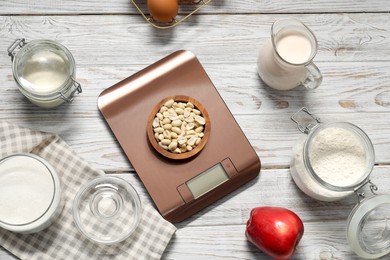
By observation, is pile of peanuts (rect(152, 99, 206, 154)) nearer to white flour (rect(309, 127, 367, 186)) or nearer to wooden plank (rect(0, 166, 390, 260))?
wooden plank (rect(0, 166, 390, 260))

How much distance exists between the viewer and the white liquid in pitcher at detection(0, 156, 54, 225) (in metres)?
0.96

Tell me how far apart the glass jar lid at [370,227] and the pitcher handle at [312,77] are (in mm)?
231

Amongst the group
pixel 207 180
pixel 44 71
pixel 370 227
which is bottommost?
pixel 370 227

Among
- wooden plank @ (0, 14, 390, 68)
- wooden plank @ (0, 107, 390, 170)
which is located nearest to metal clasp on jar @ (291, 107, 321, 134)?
wooden plank @ (0, 107, 390, 170)

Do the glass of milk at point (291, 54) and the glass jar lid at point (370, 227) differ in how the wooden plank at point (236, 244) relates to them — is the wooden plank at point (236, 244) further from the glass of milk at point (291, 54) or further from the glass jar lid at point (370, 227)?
the glass of milk at point (291, 54)

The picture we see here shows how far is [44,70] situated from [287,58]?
442 millimetres

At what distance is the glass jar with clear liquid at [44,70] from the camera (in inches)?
39.8

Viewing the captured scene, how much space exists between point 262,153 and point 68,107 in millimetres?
378

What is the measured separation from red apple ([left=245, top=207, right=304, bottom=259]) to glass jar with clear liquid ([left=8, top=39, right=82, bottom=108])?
1.31 feet

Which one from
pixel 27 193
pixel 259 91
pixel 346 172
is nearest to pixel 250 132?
pixel 259 91

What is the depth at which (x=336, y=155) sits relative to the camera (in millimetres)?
1008

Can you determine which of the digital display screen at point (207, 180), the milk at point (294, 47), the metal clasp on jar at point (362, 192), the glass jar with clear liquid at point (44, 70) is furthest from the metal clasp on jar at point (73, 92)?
the metal clasp on jar at point (362, 192)

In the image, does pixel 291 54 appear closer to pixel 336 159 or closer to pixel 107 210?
pixel 336 159

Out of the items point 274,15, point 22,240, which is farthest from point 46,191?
point 274,15
